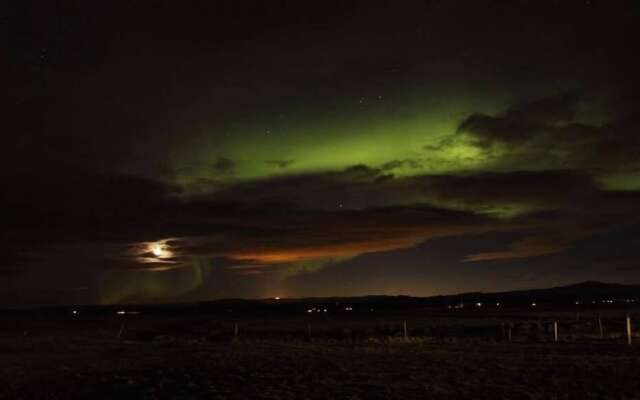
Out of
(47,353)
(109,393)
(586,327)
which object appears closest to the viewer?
(109,393)

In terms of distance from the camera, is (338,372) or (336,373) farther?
(338,372)

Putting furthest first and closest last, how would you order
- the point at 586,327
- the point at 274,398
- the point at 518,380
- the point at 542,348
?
the point at 586,327, the point at 542,348, the point at 518,380, the point at 274,398

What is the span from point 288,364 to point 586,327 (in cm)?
3331

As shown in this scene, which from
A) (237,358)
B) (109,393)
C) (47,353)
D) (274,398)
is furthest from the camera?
(47,353)

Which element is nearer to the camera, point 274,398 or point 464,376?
point 274,398

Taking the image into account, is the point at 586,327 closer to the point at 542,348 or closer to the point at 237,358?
the point at 542,348

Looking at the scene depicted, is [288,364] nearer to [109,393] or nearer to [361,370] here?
[361,370]

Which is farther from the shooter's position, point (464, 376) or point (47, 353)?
point (47, 353)

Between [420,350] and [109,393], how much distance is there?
56.4 feet

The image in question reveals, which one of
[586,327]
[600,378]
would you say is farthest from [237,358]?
[586,327]

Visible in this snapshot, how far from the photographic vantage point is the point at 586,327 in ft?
166

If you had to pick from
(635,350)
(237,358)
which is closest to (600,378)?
(635,350)

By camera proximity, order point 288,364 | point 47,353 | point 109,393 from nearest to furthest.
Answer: point 109,393 → point 288,364 → point 47,353

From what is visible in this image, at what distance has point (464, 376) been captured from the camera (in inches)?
848
